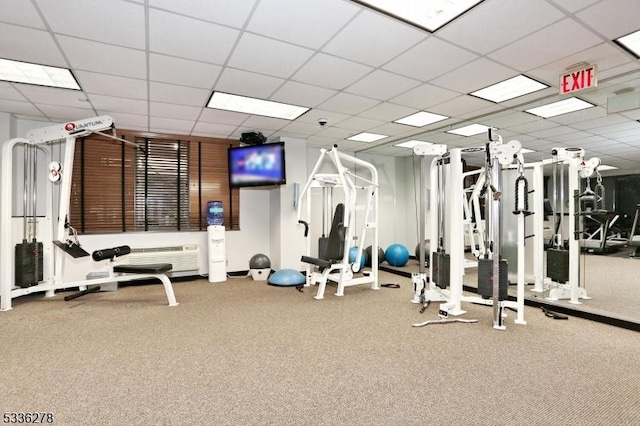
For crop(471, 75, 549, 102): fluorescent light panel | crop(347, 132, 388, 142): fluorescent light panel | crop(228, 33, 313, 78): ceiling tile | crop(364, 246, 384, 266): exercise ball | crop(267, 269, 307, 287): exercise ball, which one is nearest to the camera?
crop(228, 33, 313, 78): ceiling tile

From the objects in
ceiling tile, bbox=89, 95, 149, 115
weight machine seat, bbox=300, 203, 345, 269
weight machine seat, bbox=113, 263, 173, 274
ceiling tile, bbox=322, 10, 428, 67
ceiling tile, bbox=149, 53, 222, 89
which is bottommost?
weight machine seat, bbox=113, 263, 173, 274

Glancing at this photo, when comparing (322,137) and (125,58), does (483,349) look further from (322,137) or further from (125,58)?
(322,137)

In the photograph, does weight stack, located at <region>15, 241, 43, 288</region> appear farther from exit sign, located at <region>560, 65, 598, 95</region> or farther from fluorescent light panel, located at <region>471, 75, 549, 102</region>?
exit sign, located at <region>560, 65, 598, 95</region>

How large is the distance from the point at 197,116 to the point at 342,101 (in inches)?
87.7

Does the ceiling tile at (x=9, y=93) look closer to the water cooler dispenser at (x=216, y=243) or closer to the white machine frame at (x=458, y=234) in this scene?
the water cooler dispenser at (x=216, y=243)

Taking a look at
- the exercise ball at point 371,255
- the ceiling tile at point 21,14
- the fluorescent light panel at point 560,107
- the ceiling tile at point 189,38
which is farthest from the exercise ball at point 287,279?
the fluorescent light panel at point 560,107

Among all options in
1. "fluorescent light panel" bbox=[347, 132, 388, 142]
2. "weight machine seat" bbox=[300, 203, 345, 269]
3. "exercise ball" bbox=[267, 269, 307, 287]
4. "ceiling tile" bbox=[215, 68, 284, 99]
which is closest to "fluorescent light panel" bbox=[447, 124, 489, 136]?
"fluorescent light panel" bbox=[347, 132, 388, 142]

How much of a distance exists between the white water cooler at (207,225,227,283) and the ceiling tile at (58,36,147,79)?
2.91 meters

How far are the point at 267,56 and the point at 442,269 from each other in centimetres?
313

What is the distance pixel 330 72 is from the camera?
11.5ft

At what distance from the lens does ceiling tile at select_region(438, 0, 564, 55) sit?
2.40 meters

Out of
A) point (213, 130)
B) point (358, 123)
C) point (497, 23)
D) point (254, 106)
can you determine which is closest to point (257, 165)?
point (213, 130)

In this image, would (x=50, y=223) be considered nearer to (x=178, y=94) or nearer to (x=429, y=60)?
(x=178, y=94)

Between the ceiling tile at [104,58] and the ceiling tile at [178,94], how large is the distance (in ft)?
1.12
